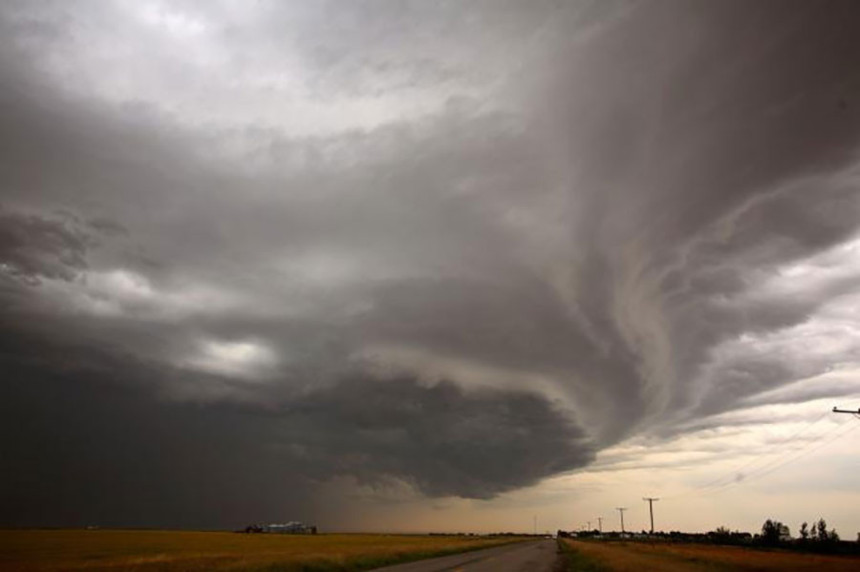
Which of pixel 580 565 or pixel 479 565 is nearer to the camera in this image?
pixel 479 565

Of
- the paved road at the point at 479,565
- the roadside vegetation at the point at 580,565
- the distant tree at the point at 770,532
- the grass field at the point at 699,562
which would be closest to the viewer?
the paved road at the point at 479,565

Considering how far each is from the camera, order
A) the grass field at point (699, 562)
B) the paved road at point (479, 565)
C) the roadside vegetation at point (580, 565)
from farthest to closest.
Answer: the grass field at point (699, 562)
the roadside vegetation at point (580, 565)
the paved road at point (479, 565)

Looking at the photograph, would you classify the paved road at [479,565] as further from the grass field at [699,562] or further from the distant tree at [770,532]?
the distant tree at [770,532]

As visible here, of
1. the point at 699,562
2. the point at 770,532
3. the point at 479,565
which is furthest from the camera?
the point at 770,532

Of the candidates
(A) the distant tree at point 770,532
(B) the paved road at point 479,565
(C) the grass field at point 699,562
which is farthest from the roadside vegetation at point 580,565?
(A) the distant tree at point 770,532

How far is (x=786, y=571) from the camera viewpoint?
184 ft

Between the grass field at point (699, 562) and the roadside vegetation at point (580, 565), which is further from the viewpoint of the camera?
the grass field at point (699, 562)

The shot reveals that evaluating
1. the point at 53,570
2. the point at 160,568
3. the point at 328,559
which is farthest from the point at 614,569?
the point at 53,570

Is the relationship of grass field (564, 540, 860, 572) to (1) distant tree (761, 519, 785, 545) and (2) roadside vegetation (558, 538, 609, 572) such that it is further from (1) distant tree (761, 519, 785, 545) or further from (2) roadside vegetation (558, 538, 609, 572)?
(1) distant tree (761, 519, 785, 545)

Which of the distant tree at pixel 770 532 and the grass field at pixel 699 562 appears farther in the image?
the distant tree at pixel 770 532

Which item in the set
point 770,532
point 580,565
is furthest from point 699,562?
point 770,532

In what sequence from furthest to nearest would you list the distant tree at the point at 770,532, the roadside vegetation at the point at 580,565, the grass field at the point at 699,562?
the distant tree at the point at 770,532
the grass field at the point at 699,562
the roadside vegetation at the point at 580,565

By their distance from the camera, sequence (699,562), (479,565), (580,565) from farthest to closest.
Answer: (699,562)
(580,565)
(479,565)

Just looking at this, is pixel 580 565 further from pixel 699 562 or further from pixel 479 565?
pixel 699 562
